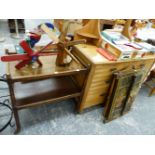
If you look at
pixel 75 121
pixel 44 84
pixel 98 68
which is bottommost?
pixel 75 121

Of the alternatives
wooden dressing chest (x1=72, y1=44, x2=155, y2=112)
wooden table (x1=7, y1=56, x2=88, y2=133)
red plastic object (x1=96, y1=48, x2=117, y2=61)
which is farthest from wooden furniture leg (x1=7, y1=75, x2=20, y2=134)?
red plastic object (x1=96, y1=48, x2=117, y2=61)

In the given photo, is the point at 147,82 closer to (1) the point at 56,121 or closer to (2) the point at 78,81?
(2) the point at 78,81

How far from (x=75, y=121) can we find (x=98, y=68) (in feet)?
2.21

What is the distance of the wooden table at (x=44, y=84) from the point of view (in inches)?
49.6

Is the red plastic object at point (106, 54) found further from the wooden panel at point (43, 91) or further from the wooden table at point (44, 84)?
the wooden panel at point (43, 91)

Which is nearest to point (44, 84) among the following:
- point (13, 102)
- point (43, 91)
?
point (43, 91)

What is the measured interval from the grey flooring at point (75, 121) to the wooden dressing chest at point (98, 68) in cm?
15

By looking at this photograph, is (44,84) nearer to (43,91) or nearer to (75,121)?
(43,91)

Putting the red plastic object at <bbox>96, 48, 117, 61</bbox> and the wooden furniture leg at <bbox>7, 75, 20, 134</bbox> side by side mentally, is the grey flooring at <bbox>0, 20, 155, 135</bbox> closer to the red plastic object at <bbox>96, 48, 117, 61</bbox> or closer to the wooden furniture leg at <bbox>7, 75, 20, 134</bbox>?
the wooden furniture leg at <bbox>7, 75, 20, 134</bbox>

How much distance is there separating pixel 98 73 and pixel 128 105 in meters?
0.67

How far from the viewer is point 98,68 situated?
1447 mm
